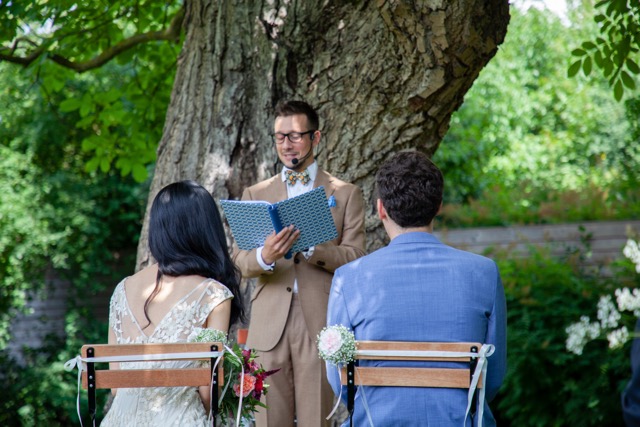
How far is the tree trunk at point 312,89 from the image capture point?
483 centimetres

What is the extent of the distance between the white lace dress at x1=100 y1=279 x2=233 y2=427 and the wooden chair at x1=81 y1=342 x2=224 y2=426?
157mm

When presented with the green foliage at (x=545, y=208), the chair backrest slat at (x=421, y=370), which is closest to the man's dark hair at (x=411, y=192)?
the chair backrest slat at (x=421, y=370)

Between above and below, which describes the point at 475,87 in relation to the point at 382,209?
above

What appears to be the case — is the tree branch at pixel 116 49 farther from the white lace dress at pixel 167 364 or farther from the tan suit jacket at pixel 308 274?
the white lace dress at pixel 167 364

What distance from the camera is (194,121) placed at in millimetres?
5199

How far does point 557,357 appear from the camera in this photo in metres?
6.83

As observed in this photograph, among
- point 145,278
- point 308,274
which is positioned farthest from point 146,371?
point 308,274

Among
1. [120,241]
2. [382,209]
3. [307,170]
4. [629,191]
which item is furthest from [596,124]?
[382,209]

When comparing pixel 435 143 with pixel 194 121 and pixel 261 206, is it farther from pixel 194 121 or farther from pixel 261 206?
pixel 261 206

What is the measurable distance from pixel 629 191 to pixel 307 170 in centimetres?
527

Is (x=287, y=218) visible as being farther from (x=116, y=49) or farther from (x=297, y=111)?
(x=116, y=49)

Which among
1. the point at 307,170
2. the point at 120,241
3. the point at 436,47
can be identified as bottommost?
the point at 120,241

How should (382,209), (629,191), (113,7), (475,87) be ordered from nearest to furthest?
1. (382,209)
2. (113,7)
3. (629,191)
4. (475,87)

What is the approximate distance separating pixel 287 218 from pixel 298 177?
1.75ft
